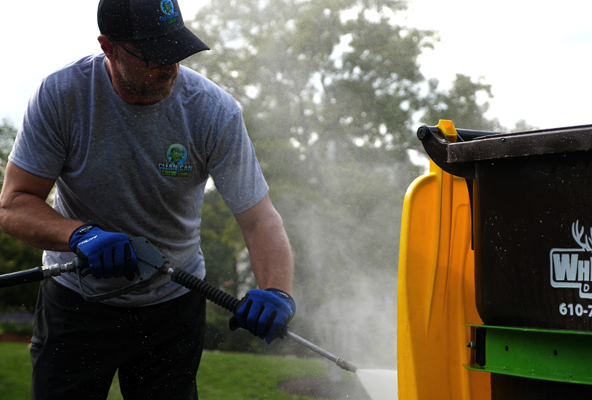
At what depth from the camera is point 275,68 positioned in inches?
223

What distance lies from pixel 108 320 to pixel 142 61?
2.92 feet

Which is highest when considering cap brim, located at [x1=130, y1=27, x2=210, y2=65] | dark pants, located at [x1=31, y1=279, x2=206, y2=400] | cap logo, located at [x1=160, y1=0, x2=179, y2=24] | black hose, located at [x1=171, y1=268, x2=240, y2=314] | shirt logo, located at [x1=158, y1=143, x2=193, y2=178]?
cap logo, located at [x1=160, y1=0, x2=179, y2=24]

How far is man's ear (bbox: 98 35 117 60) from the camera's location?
1784 mm

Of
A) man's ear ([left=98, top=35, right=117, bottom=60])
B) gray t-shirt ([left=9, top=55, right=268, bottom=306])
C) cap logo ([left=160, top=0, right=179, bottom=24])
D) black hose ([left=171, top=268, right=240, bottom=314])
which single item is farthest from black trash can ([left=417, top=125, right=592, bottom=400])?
man's ear ([left=98, top=35, right=117, bottom=60])

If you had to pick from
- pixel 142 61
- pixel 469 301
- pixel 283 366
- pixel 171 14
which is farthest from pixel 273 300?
pixel 283 366

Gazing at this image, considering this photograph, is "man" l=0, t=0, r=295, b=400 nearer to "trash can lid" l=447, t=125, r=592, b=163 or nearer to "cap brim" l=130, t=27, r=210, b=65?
"cap brim" l=130, t=27, r=210, b=65

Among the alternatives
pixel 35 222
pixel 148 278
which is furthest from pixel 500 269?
pixel 35 222

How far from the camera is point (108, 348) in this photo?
6.20ft

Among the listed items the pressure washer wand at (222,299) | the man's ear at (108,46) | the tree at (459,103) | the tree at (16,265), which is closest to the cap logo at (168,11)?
the man's ear at (108,46)

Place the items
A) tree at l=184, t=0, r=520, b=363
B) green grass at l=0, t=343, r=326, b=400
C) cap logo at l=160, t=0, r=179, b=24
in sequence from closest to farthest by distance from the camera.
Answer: cap logo at l=160, t=0, r=179, b=24
green grass at l=0, t=343, r=326, b=400
tree at l=184, t=0, r=520, b=363

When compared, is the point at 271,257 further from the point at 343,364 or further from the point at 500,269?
the point at 500,269

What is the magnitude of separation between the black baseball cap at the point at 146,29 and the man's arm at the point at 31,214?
54 centimetres

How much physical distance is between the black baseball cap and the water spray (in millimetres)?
596

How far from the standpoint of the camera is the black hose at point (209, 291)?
1.61 meters
